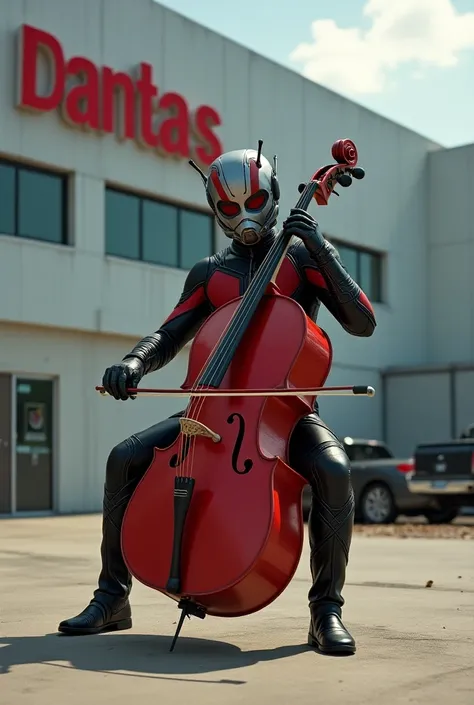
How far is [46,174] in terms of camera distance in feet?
60.2

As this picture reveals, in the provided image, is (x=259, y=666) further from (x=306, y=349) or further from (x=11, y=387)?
(x=11, y=387)

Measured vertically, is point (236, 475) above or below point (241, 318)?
below

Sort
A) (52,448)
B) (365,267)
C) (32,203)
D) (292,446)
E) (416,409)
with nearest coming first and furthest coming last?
1. (292,446)
2. (32,203)
3. (52,448)
4. (416,409)
5. (365,267)

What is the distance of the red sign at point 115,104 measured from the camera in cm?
1755

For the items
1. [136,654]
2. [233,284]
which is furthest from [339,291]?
[136,654]

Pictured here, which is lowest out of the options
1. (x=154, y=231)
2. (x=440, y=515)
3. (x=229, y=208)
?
(x=440, y=515)

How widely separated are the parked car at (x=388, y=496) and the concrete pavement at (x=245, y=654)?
29.8ft

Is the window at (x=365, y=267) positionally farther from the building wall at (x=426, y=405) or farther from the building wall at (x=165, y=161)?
the building wall at (x=426, y=405)

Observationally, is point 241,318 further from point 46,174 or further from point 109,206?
point 109,206

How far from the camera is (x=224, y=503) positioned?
165 inches

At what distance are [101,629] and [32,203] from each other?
45.1ft

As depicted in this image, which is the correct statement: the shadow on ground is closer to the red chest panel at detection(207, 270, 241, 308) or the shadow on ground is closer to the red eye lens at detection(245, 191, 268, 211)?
the red chest panel at detection(207, 270, 241, 308)

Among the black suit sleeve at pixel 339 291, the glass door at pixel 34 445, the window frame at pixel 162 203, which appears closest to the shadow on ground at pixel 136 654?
the black suit sleeve at pixel 339 291

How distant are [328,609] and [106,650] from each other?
934 millimetres
